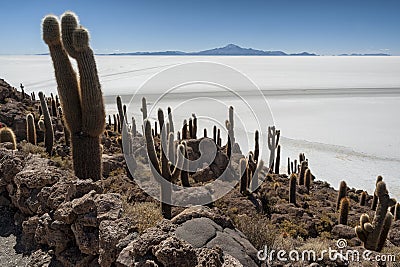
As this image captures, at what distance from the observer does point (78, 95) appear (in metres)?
6.62

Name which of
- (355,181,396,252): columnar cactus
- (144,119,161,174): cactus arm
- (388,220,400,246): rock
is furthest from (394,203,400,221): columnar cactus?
(144,119,161,174): cactus arm

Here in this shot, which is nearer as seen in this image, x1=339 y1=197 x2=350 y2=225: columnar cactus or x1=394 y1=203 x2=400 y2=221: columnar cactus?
x1=339 y1=197 x2=350 y2=225: columnar cactus

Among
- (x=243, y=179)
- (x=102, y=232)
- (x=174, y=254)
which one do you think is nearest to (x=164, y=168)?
(x=243, y=179)

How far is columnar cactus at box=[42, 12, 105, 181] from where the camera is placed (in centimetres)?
632

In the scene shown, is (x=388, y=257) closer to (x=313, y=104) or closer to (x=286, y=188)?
(x=286, y=188)

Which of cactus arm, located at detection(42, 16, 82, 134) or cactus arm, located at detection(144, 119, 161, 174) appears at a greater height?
cactus arm, located at detection(42, 16, 82, 134)

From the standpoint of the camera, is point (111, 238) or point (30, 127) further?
point (30, 127)

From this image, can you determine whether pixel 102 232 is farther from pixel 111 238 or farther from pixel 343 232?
pixel 343 232

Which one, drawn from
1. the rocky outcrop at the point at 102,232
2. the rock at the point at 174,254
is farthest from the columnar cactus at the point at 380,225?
the rock at the point at 174,254

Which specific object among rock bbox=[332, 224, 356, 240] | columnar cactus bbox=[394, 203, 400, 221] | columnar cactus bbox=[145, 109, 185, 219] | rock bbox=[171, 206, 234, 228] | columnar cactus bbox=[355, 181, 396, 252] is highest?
rock bbox=[171, 206, 234, 228]

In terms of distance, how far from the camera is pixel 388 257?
4688 millimetres

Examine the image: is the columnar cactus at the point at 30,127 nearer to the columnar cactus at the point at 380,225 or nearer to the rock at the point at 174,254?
the rock at the point at 174,254

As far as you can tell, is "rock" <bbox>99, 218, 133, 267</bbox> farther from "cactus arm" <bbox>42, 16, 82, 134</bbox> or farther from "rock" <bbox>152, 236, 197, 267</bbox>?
"cactus arm" <bbox>42, 16, 82, 134</bbox>

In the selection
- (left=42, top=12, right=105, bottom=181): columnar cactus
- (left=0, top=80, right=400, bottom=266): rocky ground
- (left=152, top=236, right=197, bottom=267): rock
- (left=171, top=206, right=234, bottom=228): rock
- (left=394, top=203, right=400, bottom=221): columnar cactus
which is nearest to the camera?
(left=152, top=236, right=197, bottom=267): rock
